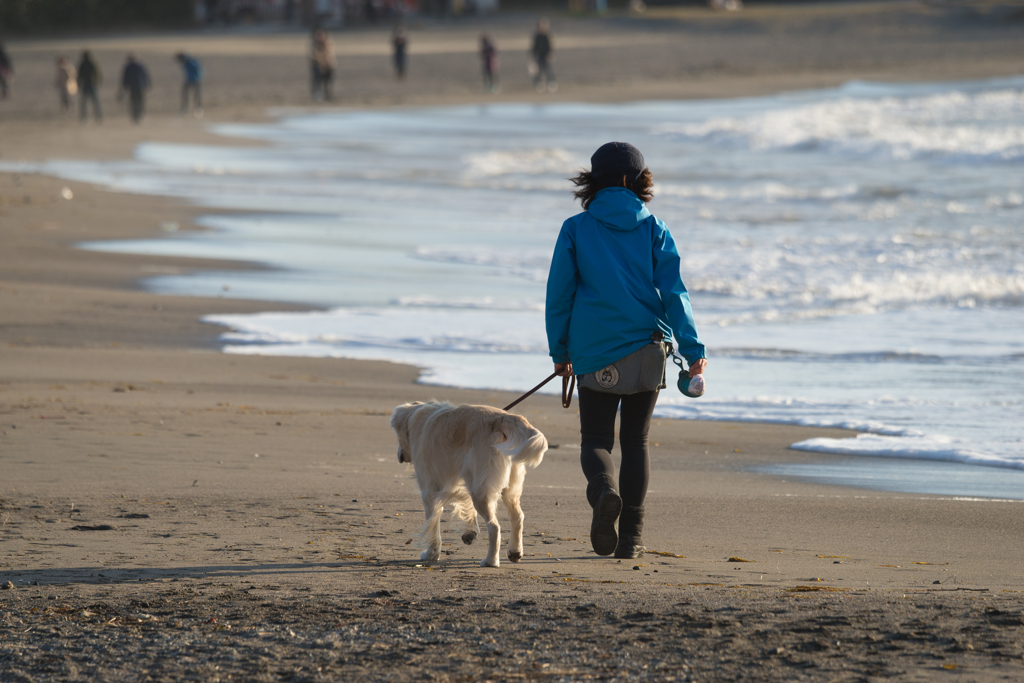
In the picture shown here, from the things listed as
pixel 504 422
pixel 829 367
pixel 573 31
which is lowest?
pixel 829 367

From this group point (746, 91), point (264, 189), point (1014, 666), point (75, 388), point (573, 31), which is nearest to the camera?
point (1014, 666)

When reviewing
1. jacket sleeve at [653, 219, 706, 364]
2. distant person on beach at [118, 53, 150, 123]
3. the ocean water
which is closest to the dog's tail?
jacket sleeve at [653, 219, 706, 364]

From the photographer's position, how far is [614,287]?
15.8 ft

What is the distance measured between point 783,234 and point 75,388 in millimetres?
11158

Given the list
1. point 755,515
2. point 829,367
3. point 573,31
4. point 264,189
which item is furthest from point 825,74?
point 755,515

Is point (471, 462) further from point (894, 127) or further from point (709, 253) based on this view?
point (894, 127)

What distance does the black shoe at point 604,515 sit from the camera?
4719 mm

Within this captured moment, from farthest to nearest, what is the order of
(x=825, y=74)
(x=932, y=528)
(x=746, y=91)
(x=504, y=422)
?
(x=825, y=74)
(x=746, y=91)
(x=932, y=528)
(x=504, y=422)

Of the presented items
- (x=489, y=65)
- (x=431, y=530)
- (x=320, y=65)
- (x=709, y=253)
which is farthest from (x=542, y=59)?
(x=431, y=530)

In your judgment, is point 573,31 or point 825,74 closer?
point 825,74

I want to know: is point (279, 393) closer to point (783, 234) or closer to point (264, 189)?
point (783, 234)

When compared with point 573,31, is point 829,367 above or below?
below

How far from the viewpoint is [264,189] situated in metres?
20.3

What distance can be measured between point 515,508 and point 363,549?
0.67 metres
